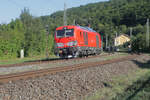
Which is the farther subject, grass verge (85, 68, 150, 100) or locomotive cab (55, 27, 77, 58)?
locomotive cab (55, 27, 77, 58)

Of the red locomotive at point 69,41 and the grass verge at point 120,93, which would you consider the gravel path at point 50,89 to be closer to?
the grass verge at point 120,93

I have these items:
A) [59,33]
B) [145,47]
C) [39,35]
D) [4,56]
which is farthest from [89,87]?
[145,47]

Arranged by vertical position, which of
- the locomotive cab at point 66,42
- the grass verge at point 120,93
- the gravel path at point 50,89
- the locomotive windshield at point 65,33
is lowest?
the grass verge at point 120,93

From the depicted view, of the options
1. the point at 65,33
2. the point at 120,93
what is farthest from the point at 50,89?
the point at 65,33

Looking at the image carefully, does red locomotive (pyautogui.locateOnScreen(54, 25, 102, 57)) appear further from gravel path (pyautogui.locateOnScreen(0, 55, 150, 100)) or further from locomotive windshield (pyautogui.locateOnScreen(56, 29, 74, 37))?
gravel path (pyautogui.locateOnScreen(0, 55, 150, 100))

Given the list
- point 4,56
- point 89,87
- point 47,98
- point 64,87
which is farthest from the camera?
point 4,56

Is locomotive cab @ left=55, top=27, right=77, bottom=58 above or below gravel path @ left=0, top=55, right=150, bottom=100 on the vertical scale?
above

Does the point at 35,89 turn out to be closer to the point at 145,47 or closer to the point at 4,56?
the point at 4,56

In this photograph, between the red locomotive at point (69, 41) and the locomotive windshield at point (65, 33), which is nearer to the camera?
the red locomotive at point (69, 41)

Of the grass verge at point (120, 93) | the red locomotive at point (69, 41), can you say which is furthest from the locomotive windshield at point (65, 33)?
the grass verge at point (120, 93)

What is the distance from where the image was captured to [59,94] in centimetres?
585

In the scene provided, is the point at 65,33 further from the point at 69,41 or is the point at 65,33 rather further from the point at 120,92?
the point at 120,92

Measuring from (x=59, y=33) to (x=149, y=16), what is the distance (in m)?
75.7

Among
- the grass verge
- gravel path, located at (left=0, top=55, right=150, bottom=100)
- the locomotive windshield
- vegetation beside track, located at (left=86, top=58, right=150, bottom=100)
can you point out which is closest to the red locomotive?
the locomotive windshield
